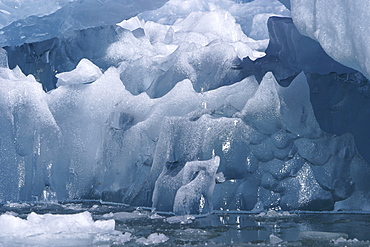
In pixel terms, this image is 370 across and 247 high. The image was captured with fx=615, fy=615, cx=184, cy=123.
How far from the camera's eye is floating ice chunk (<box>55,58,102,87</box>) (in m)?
7.46

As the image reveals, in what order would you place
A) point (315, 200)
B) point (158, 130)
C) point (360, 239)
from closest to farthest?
point (360, 239), point (315, 200), point (158, 130)

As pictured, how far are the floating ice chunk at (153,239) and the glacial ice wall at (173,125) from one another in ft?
3.86

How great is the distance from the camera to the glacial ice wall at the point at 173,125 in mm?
6000

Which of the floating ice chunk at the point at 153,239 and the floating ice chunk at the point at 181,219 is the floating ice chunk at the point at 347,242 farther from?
the floating ice chunk at the point at 181,219

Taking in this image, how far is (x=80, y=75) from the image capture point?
7461 mm

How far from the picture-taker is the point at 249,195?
602 centimetres

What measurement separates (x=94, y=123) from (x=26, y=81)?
961 millimetres

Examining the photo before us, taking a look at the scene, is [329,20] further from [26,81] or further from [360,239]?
[26,81]

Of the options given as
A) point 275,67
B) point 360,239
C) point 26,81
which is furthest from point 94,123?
point 360,239

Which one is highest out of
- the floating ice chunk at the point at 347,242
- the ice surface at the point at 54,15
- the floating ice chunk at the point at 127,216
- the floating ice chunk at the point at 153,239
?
the ice surface at the point at 54,15

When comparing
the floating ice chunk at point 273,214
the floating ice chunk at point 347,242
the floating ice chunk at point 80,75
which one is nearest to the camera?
the floating ice chunk at point 347,242

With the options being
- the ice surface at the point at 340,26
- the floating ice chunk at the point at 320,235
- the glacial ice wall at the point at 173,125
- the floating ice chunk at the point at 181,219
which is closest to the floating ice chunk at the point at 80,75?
the glacial ice wall at the point at 173,125

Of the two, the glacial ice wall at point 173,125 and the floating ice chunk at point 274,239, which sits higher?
the glacial ice wall at point 173,125

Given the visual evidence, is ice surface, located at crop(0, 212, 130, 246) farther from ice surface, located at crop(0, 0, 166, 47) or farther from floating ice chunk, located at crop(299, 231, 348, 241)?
ice surface, located at crop(0, 0, 166, 47)
